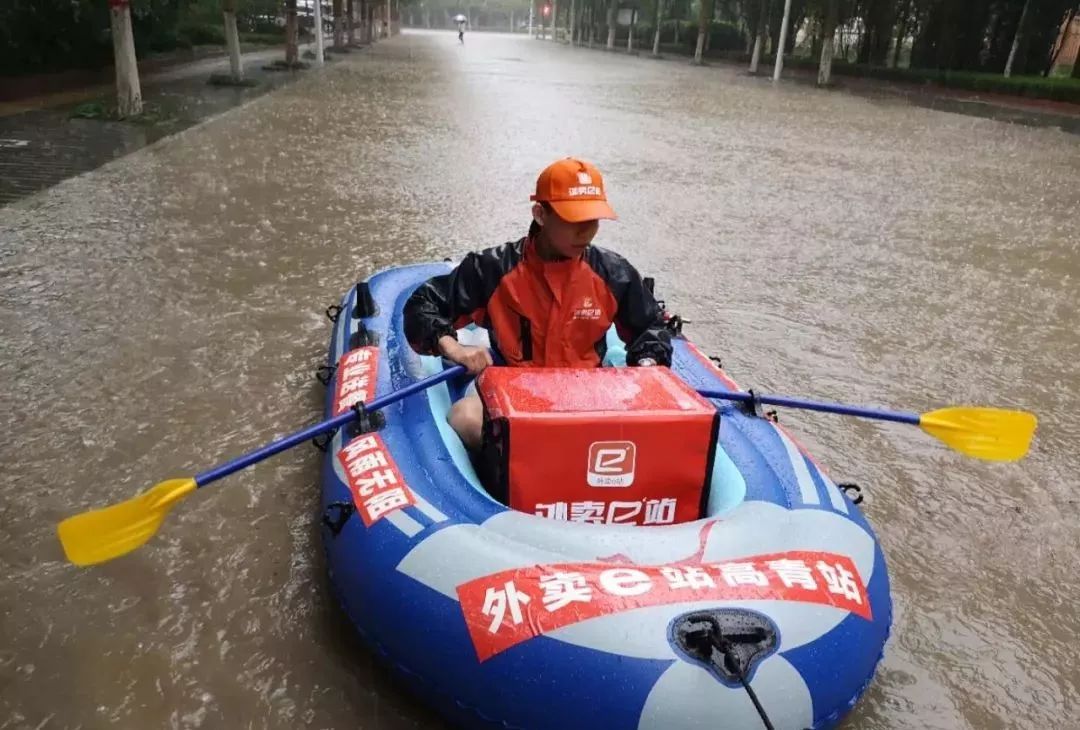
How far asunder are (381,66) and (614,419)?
2363 cm

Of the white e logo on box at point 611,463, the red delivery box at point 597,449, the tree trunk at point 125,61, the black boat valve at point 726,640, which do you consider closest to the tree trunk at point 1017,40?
the tree trunk at point 125,61

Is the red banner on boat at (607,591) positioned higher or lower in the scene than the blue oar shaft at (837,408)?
lower

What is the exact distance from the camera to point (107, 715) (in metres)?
2.15

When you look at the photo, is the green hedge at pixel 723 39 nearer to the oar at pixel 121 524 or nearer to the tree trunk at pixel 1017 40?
the tree trunk at pixel 1017 40

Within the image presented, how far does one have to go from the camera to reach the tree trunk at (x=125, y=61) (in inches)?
385

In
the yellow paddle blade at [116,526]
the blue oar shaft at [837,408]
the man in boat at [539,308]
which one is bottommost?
the yellow paddle blade at [116,526]

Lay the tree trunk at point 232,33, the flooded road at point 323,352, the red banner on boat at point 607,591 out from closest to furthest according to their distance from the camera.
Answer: the red banner on boat at point 607,591, the flooded road at point 323,352, the tree trunk at point 232,33

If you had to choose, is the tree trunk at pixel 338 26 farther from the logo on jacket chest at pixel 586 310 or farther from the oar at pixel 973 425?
the oar at pixel 973 425

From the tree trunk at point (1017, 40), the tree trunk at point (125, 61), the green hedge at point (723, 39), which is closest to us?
the tree trunk at point (125, 61)

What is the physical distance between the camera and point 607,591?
76.1 inches

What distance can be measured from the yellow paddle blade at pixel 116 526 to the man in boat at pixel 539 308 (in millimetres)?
857

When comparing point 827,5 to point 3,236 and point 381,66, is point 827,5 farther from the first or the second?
point 3,236

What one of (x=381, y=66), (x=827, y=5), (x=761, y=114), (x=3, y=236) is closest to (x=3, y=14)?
(x=3, y=236)

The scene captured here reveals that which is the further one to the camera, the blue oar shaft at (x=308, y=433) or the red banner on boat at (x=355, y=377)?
the red banner on boat at (x=355, y=377)
